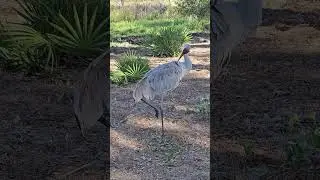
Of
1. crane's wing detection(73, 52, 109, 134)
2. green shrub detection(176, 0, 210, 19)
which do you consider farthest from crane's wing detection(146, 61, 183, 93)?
green shrub detection(176, 0, 210, 19)

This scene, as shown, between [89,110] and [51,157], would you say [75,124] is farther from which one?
[89,110]

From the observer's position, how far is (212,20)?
357 centimetres

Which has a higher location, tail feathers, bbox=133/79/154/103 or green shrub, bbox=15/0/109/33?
green shrub, bbox=15/0/109/33

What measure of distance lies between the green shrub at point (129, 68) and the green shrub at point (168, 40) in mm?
124

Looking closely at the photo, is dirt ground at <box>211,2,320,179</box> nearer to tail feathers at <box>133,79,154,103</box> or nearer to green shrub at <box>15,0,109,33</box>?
tail feathers at <box>133,79,154,103</box>

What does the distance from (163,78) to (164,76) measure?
0.7 inches

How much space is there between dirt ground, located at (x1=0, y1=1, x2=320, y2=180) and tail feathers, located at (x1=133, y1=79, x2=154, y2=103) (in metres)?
0.16

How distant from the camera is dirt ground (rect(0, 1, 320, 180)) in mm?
4023

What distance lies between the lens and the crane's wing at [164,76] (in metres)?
3.59

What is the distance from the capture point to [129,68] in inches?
162

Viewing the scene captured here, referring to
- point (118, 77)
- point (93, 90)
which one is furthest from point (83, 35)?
point (93, 90)

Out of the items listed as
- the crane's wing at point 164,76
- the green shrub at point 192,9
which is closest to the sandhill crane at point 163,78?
the crane's wing at point 164,76

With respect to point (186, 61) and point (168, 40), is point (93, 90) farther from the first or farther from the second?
point (168, 40)

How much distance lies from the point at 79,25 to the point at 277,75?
1843 millimetres
